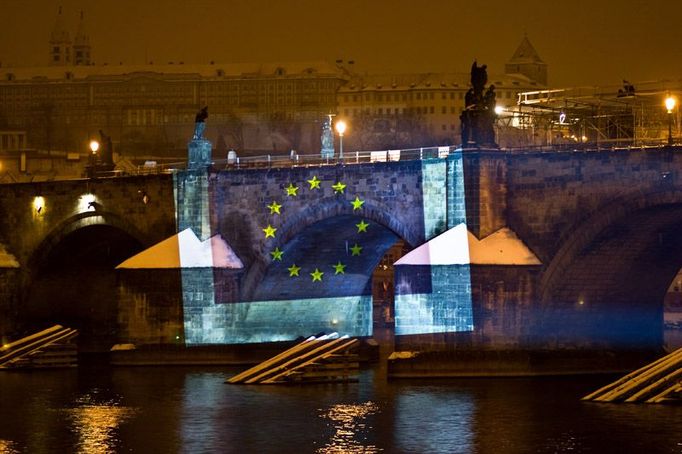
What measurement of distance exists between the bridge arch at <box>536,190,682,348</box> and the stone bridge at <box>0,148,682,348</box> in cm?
8

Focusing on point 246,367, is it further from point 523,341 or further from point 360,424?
point 360,424

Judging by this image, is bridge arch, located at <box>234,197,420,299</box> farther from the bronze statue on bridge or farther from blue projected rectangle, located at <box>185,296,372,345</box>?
the bronze statue on bridge

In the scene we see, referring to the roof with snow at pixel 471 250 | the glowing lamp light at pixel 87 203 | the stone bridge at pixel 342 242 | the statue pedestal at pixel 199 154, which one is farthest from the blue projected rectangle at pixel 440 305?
the glowing lamp light at pixel 87 203

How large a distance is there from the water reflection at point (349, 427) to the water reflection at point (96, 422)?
6.98 m

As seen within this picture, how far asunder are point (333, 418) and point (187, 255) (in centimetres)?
2226

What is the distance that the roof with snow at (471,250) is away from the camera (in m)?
68.4

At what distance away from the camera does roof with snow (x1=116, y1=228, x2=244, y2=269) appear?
80000mm

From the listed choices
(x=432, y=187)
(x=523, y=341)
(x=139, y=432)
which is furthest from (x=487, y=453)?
(x=432, y=187)

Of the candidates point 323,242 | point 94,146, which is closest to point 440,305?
point 323,242

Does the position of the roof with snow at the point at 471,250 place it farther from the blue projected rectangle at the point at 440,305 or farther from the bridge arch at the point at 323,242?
the bridge arch at the point at 323,242

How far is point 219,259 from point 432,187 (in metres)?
12.9

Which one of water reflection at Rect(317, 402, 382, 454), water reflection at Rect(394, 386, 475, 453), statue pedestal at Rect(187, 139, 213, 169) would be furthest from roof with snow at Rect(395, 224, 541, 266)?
statue pedestal at Rect(187, 139, 213, 169)

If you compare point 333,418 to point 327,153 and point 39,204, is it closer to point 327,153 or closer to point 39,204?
point 327,153

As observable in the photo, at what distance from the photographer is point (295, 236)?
79.1 m
